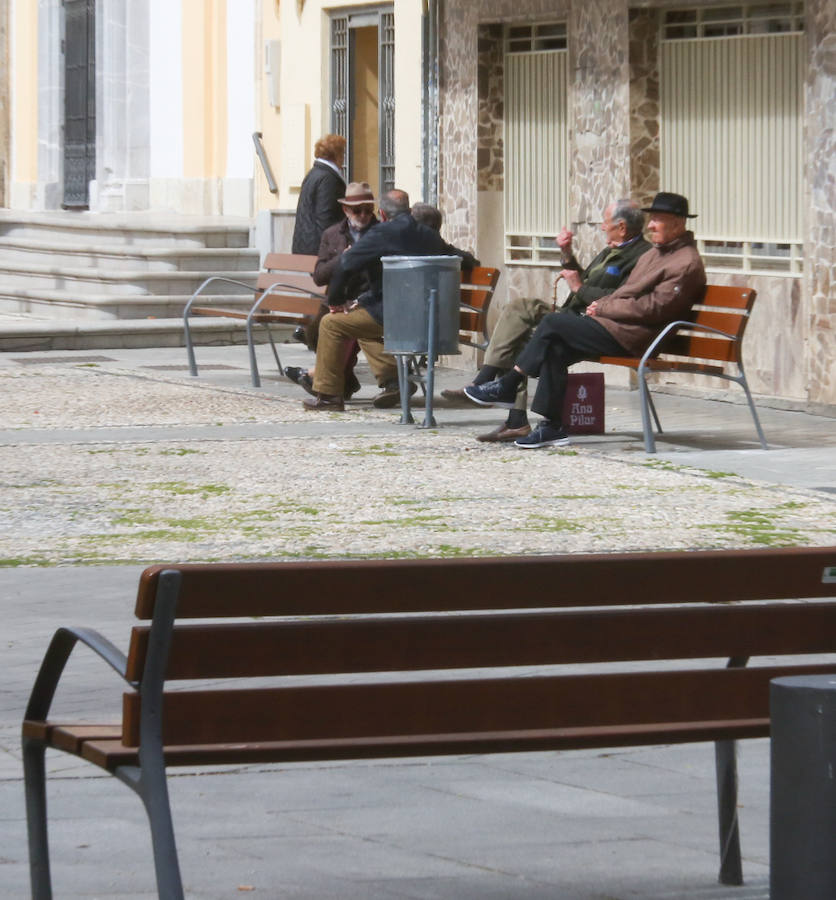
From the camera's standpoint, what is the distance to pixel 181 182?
24438mm

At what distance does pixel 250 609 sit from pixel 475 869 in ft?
3.29

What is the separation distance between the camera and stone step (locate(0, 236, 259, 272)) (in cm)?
2162

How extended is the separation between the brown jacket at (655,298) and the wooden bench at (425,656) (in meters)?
8.07

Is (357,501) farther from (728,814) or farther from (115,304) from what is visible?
(115,304)

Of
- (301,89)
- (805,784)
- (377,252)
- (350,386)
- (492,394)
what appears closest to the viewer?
(805,784)

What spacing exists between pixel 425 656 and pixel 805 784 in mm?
757

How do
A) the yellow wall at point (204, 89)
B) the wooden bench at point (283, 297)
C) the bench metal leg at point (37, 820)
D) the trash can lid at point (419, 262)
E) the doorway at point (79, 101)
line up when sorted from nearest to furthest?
the bench metal leg at point (37, 820) < the trash can lid at point (419, 262) < the wooden bench at point (283, 297) < the yellow wall at point (204, 89) < the doorway at point (79, 101)

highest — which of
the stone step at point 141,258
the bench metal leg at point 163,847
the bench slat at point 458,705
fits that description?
the stone step at point 141,258

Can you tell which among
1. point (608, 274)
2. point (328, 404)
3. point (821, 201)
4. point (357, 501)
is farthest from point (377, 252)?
point (357, 501)

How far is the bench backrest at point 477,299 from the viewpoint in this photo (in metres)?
14.4

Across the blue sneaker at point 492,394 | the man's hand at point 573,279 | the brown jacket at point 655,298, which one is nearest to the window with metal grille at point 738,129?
the man's hand at point 573,279

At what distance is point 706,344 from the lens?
1202 centimetres

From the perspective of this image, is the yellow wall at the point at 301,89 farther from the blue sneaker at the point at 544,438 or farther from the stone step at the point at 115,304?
the blue sneaker at the point at 544,438

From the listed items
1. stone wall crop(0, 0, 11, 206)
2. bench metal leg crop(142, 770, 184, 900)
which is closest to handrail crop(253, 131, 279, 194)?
stone wall crop(0, 0, 11, 206)
